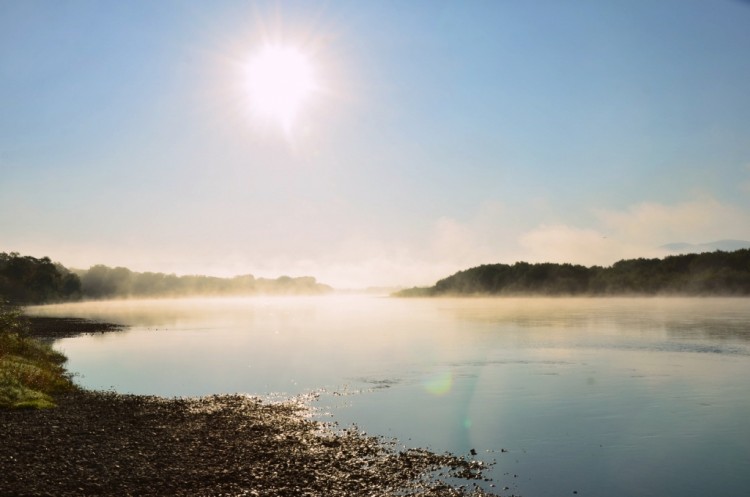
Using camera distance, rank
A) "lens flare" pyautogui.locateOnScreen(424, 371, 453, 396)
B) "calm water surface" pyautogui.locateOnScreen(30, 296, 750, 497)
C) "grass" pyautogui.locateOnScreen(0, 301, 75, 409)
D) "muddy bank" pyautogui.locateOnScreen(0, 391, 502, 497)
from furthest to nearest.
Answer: "lens flare" pyautogui.locateOnScreen(424, 371, 453, 396), "grass" pyautogui.locateOnScreen(0, 301, 75, 409), "calm water surface" pyautogui.locateOnScreen(30, 296, 750, 497), "muddy bank" pyautogui.locateOnScreen(0, 391, 502, 497)

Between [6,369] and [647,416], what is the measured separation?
1761 inches

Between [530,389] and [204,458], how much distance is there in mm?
31532

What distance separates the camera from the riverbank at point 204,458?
20094 millimetres

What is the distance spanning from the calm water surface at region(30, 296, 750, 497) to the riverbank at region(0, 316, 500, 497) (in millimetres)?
3647

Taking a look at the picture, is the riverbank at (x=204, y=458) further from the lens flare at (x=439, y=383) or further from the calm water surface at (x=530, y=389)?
the lens flare at (x=439, y=383)

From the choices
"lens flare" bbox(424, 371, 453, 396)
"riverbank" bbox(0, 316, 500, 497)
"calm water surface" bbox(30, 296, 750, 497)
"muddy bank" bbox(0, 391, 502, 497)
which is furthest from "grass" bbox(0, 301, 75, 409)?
"lens flare" bbox(424, 371, 453, 396)

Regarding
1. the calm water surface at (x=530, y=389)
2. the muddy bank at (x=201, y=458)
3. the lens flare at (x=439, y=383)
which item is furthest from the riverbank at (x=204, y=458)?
the lens flare at (x=439, y=383)

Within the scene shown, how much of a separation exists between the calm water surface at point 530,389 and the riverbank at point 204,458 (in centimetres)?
365

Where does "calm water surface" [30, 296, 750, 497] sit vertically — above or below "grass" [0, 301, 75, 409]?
below

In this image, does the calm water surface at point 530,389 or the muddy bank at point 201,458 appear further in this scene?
the calm water surface at point 530,389

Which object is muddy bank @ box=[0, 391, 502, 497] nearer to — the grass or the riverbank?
the riverbank

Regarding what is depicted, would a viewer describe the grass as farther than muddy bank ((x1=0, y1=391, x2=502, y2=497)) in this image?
Yes

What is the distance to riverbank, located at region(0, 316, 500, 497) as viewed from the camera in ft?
65.9

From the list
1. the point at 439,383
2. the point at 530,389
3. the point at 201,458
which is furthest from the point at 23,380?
the point at 530,389
